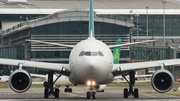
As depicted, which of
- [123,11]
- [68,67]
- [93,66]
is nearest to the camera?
[93,66]

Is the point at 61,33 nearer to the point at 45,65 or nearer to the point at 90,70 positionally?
the point at 45,65

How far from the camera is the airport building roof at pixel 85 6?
15188 centimetres

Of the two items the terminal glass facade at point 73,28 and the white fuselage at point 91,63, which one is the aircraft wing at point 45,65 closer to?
the white fuselage at point 91,63

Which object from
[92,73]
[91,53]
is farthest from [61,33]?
[92,73]

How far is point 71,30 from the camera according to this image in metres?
99.7

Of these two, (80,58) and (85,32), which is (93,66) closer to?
(80,58)

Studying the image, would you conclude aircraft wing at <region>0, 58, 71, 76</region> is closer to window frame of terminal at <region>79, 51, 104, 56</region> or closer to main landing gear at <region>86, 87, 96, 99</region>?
main landing gear at <region>86, 87, 96, 99</region>

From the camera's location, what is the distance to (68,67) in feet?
128

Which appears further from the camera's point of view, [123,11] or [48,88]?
[123,11]

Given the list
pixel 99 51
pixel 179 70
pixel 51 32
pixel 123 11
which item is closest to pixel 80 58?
pixel 99 51

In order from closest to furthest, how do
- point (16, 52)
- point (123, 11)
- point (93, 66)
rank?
point (93, 66), point (16, 52), point (123, 11)

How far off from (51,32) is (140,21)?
2470 inches

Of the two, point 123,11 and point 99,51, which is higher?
point 123,11

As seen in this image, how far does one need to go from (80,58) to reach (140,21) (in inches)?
4865
